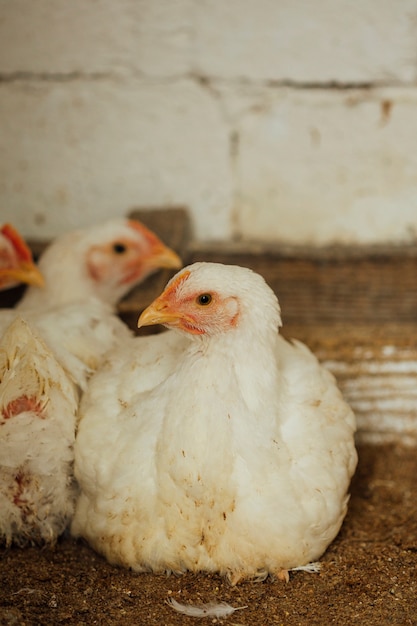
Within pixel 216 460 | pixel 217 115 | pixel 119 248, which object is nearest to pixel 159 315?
pixel 216 460

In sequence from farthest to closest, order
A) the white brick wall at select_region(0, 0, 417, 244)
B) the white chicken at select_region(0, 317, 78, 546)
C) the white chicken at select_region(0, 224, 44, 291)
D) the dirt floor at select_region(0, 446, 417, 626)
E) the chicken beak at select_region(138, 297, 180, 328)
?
the white brick wall at select_region(0, 0, 417, 244)
the white chicken at select_region(0, 224, 44, 291)
the white chicken at select_region(0, 317, 78, 546)
the chicken beak at select_region(138, 297, 180, 328)
the dirt floor at select_region(0, 446, 417, 626)

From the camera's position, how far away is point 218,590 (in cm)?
187

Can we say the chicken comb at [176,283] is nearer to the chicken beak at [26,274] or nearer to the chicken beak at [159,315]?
the chicken beak at [159,315]

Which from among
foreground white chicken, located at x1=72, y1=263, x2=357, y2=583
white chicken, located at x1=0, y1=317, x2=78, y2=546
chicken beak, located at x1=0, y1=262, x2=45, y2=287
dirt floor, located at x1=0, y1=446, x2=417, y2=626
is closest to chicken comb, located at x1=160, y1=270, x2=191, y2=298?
foreground white chicken, located at x1=72, y1=263, x2=357, y2=583

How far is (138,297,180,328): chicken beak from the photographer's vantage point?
1.88 meters

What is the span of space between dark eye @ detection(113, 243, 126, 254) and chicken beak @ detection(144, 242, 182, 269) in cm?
10

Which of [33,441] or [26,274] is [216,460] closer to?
[33,441]

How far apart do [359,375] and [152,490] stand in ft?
3.18

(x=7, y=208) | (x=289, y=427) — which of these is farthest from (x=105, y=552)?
(x=7, y=208)

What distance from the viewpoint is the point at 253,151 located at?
324 centimetres

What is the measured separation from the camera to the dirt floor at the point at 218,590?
69.4 inches

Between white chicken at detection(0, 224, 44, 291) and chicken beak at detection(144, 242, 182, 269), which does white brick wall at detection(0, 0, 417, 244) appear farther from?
white chicken at detection(0, 224, 44, 291)

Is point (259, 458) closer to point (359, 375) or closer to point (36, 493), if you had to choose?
point (36, 493)

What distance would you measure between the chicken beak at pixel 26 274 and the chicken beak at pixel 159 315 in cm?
94
